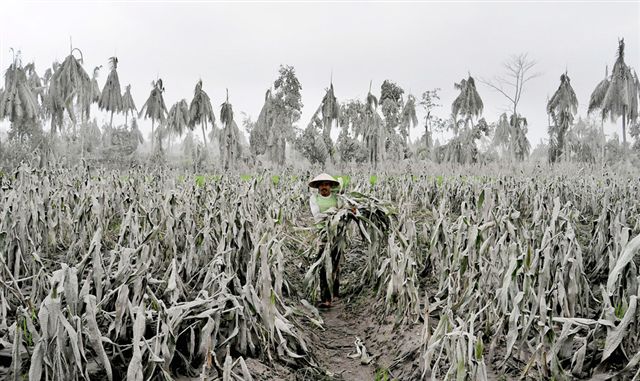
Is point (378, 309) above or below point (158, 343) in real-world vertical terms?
below

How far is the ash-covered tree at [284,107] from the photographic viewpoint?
25.9 metres

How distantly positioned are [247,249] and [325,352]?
41.3 inches

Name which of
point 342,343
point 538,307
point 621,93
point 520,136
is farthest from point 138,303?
point 520,136

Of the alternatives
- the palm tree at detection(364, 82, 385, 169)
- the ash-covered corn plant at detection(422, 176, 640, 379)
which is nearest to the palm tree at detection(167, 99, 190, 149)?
the palm tree at detection(364, 82, 385, 169)

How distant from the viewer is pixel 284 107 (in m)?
26.0

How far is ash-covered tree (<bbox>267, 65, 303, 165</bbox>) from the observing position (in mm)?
25859

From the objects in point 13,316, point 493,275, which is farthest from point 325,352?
point 13,316

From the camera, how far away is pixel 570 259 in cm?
278

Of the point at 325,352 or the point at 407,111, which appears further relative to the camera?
the point at 407,111

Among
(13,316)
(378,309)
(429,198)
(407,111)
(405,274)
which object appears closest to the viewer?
(13,316)

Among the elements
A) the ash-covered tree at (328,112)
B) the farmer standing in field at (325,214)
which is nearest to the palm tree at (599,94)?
the ash-covered tree at (328,112)

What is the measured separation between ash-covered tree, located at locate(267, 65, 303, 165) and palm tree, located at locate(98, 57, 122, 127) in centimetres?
883

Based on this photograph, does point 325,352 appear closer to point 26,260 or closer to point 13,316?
point 13,316

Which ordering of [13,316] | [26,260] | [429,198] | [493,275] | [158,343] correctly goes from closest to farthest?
1. [158,343]
2. [13,316]
3. [493,275]
4. [26,260]
5. [429,198]
